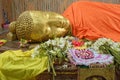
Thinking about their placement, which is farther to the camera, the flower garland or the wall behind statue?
the wall behind statue

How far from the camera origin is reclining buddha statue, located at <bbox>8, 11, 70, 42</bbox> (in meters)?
2.74

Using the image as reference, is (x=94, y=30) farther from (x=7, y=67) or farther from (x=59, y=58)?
(x=7, y=67)

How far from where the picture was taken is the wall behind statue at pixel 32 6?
3613 millimetres

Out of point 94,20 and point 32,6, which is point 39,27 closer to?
point 94,20

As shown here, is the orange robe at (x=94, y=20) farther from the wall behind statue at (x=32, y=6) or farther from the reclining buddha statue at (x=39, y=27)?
the wall behind statue at (x=32, y=6)

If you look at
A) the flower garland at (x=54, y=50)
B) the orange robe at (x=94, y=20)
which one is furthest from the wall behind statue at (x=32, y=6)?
the flower garland at (x=54, y=50)

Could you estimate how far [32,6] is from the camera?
3.71m

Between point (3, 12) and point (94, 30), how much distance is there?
5.60 ft

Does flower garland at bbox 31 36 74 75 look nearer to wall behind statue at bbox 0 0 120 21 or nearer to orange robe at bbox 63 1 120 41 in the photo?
orange robe at bbox 63 1 120 41

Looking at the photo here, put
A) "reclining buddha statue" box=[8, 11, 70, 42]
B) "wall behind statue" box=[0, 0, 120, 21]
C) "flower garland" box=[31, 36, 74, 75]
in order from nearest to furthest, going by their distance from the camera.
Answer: "flower garland" box=[31, 36, 74, 75]
"reclining buddha statue" box=[8, 11, 70, 42]
"wall behind statue" box=[0, 0, 120, 21]

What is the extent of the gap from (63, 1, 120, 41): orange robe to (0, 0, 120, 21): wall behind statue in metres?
0.47

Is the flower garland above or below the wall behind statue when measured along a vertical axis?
below

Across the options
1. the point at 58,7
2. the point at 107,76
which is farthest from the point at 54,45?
the point at 58,7

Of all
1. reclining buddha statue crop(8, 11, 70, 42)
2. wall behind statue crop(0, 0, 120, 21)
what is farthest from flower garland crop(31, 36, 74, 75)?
wall behind statue crop(0, 0, 120, 21)
